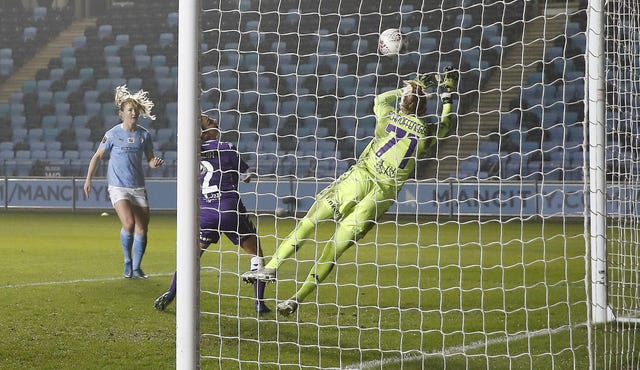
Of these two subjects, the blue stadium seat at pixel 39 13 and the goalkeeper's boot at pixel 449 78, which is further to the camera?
the blue stadium seat at pixel 39 13

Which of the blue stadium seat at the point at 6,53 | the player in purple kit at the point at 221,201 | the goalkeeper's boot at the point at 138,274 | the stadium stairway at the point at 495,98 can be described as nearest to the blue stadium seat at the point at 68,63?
the blue stadium seat at the point at 6,53

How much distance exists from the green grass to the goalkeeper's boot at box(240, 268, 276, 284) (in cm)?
18

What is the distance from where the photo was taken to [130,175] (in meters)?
7.91

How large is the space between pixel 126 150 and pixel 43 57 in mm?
11831

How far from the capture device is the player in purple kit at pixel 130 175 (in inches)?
301

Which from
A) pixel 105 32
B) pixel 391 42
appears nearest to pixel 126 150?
pixel 391 42

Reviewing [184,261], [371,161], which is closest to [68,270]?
[371,161]

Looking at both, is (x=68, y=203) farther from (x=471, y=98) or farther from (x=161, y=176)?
(x=471, y=98)

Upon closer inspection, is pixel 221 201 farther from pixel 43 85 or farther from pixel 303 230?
pixel 43 85

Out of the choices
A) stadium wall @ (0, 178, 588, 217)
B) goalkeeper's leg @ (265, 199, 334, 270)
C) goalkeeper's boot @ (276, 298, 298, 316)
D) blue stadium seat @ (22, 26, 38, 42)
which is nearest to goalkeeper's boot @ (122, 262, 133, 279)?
goalkeeper's leg @ (265, 199, 334, 270)

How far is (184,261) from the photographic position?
349 cm

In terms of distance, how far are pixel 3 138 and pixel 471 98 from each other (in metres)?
8.77

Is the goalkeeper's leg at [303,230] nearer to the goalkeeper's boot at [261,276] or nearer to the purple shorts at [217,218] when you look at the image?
the goalkeeper's boot at [261,276]

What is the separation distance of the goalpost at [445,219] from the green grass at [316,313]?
3 cm
